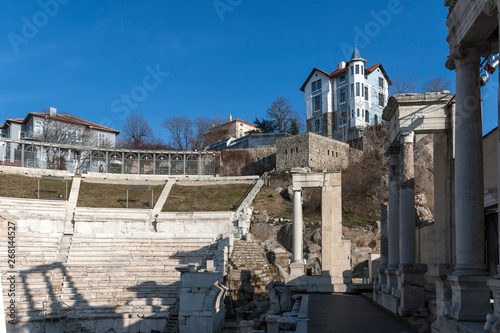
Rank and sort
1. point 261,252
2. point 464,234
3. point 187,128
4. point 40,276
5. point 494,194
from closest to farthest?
point 464,234 → point 494,194 → point 40,276 → point 261,252 → point 187,128

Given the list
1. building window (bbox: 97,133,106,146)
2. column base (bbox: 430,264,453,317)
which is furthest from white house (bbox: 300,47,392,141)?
column base (bbox: 430,264,453,317)

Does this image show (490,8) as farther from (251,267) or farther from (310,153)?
(310,153)

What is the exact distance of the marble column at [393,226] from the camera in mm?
15477

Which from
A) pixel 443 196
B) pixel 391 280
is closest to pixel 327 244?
pixel 391 280

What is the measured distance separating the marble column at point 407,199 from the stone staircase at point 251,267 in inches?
524

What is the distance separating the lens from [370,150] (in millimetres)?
52969

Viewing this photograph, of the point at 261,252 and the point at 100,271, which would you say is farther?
the point at 261,252

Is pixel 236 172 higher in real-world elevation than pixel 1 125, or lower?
lower

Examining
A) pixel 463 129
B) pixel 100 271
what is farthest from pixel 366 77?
pixel 463 129

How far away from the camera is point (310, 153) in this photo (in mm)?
51594

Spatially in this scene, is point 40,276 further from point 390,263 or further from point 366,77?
point 366,77

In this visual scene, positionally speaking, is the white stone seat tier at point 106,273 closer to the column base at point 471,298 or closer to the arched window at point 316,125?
the column base at point 471,298

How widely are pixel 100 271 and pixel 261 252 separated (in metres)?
11.1

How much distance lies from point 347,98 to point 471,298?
58361 millimetres
